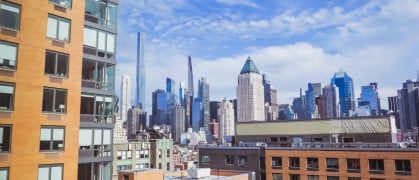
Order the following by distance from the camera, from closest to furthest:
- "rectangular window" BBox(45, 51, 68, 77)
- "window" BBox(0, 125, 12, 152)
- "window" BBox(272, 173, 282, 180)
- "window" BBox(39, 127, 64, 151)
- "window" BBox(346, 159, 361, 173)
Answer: "window" BBox(0, 125, 12, 152) → "window" BBox(39, 127, 64, 151) → "rectangular window" BBox(45, 51, 68, 77) → "window" BBox(346, 159, 361, 173) → "window" BBox(272, 173, 282, 180)

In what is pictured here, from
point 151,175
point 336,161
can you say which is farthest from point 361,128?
Result: point 151,175

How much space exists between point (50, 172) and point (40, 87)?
603cm

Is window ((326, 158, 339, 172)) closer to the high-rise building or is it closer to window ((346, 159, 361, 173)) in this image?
window ((346, 159, 361, 173))

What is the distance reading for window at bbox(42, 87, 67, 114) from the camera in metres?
26.2

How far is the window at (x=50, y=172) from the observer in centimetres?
2520

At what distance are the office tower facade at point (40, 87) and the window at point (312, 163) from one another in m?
39.1

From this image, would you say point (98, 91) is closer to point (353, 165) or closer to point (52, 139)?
point (52, 139)

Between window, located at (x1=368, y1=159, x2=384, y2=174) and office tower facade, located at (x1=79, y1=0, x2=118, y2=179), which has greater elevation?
office tower facade, located at (x1=79, y1=0, x2=118, y2=179)

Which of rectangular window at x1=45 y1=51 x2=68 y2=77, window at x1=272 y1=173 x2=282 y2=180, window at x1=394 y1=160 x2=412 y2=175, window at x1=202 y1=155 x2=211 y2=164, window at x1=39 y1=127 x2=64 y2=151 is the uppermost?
rectangular window at x1=45 y1=51 x2=68 y2=77

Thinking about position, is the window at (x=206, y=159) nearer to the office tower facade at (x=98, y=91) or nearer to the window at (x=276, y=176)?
the window at (x=276, y=176)

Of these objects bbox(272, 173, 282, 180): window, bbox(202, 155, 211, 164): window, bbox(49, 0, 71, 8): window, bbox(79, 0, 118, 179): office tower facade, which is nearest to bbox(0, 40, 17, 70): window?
bbox(49, 0, 71, 8): window

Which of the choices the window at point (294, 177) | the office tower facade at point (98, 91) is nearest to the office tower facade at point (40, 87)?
the office tower facade at point (98, 91)

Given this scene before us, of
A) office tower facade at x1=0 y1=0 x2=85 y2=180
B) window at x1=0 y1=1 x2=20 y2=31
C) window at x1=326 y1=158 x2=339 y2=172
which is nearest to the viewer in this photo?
office tower facade at x1=0 y1=0 x2=85 y2=180

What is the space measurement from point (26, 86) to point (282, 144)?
55.1 metres
